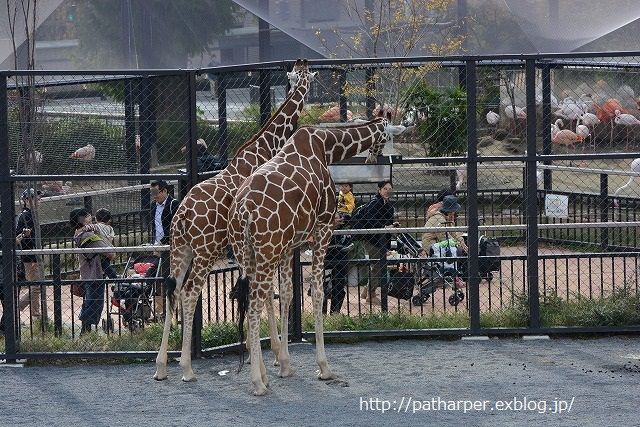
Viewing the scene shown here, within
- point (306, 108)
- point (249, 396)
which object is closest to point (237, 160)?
point (249, 396)

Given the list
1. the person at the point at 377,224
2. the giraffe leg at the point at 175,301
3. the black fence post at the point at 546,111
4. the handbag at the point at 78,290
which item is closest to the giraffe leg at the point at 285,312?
the giraffe leg at the point at 175,301

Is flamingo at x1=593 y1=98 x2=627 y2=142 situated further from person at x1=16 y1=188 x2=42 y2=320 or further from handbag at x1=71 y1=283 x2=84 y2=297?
person at x1=16 y1=188 x2=42 y2=320

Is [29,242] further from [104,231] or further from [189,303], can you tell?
[189,303]

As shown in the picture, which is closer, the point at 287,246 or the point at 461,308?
the point at 287,246

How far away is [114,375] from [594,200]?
8164 mm

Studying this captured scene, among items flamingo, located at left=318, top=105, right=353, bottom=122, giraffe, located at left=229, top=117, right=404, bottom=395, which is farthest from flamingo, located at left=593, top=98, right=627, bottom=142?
giraffe, located at left=229, top=117, right=404, bottom=395

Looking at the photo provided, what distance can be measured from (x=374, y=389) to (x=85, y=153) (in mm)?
5755

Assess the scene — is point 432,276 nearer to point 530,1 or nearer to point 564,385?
point 564,385

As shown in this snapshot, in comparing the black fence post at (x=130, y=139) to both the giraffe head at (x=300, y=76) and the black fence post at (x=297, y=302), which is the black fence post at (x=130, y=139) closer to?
the black fence post at (x=297, y=302)

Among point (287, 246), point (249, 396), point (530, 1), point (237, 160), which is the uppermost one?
point (530, 1)

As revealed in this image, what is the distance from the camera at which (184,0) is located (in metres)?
27.2

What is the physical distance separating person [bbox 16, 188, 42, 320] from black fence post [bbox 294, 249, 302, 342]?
2.75 meters

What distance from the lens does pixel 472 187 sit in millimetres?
11539

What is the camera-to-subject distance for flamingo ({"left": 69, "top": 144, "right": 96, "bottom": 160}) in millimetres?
14156
